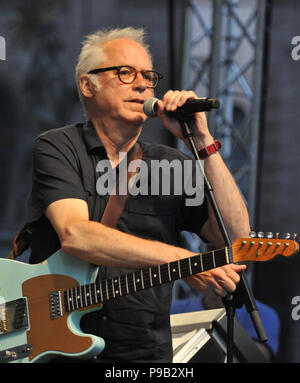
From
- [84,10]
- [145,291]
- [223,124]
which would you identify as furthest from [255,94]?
[84,10]

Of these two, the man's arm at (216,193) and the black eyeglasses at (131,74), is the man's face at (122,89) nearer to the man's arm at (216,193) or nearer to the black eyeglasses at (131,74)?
the black eyeglasses at (131,74)

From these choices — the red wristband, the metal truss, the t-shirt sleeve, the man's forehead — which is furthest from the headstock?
the metal truss

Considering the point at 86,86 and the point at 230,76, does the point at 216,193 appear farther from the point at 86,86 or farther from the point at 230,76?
the point at 230,76

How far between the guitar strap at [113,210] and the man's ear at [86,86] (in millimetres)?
290

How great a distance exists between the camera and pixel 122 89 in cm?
233

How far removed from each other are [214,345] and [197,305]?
1.59 m

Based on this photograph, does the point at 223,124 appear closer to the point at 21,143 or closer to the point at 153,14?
the point at 153,14

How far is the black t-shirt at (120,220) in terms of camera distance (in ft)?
6.97

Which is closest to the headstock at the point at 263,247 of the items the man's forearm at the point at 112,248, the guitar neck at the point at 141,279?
the guitar neck at the point at 141,279

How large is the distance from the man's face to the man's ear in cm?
5

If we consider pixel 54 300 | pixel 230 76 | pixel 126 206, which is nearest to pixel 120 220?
pixel 126 206

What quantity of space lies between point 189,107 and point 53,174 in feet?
1.83

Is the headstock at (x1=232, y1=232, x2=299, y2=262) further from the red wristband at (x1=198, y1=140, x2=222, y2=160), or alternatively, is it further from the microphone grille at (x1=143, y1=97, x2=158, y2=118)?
the microphone grille at (x1=143, y1=97, x2=158, y2=118)

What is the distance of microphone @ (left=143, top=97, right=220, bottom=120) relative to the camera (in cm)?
186
